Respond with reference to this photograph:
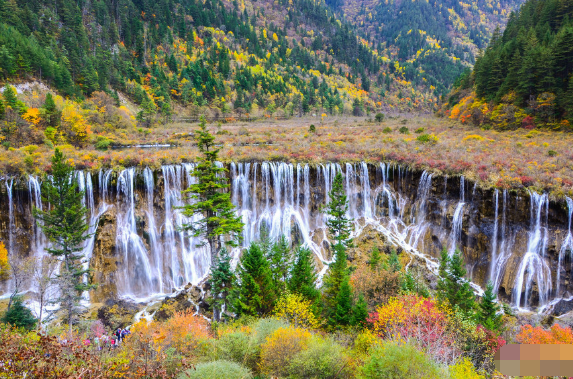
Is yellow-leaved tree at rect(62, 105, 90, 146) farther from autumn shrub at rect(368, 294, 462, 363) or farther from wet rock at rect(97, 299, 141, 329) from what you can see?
autumn shrub at rect(368, 294, 462, 363)

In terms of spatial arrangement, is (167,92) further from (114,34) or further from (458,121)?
(458,121)

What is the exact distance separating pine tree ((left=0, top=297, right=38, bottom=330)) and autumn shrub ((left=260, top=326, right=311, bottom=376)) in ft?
60.6

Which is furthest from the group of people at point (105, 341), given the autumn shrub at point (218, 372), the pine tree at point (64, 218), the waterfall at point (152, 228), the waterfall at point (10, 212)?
the waterfall at point (10, 212)

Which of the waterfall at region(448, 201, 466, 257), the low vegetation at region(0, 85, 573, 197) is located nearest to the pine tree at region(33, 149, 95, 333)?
the low vegetation at region(0, 85, 573, 197)

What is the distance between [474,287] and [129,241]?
116 feet

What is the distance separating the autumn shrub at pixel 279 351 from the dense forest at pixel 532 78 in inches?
1899

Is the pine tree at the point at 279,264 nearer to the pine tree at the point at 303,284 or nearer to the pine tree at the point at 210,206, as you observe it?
the pine tree at the point at 303,284

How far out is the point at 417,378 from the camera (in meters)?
10.3

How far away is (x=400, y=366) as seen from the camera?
35.0 ft

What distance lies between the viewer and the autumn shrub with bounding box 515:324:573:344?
61.5ft

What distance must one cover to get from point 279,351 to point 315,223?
23.9 metres

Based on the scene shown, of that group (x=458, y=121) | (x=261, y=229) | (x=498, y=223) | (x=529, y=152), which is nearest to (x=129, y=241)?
(x=261, y=229)

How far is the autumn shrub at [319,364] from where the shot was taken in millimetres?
12562

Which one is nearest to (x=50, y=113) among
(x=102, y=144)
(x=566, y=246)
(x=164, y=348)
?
(x=102, y=144)
